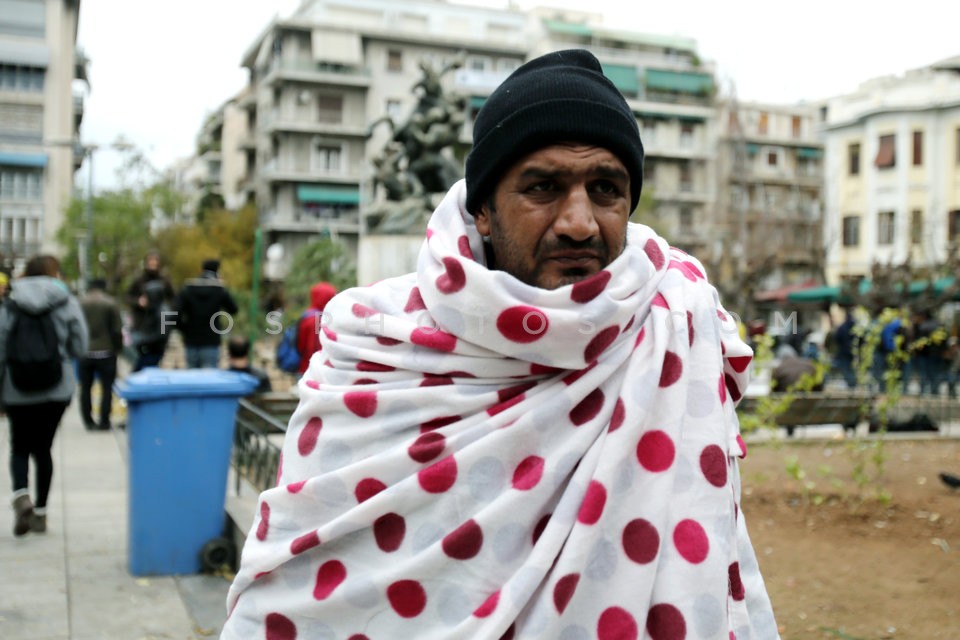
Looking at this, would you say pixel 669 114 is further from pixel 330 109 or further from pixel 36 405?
pixel 36 405

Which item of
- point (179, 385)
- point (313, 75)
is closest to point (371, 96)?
point (313, 75)

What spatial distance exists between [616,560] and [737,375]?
439 mm

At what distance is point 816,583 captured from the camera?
4.73 meters

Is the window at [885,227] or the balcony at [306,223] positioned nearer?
the window at [885,227]

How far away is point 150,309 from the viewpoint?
34.0 feet

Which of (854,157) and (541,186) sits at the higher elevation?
(854,157)

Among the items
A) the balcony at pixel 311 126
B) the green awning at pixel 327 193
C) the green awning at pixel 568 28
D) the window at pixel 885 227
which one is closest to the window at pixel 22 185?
the balcony at pixel 311 126

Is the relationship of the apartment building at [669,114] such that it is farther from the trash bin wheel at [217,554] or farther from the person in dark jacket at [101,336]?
the trash bin wheel at [217,554]

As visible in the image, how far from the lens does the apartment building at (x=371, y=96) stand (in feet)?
201

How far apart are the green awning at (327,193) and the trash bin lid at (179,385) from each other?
187 feet

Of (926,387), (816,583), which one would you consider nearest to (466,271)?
(816,583)

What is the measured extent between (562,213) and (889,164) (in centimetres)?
4855

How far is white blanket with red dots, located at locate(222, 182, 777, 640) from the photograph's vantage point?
5.12ft

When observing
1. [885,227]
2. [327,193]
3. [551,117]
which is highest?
[327,193]
